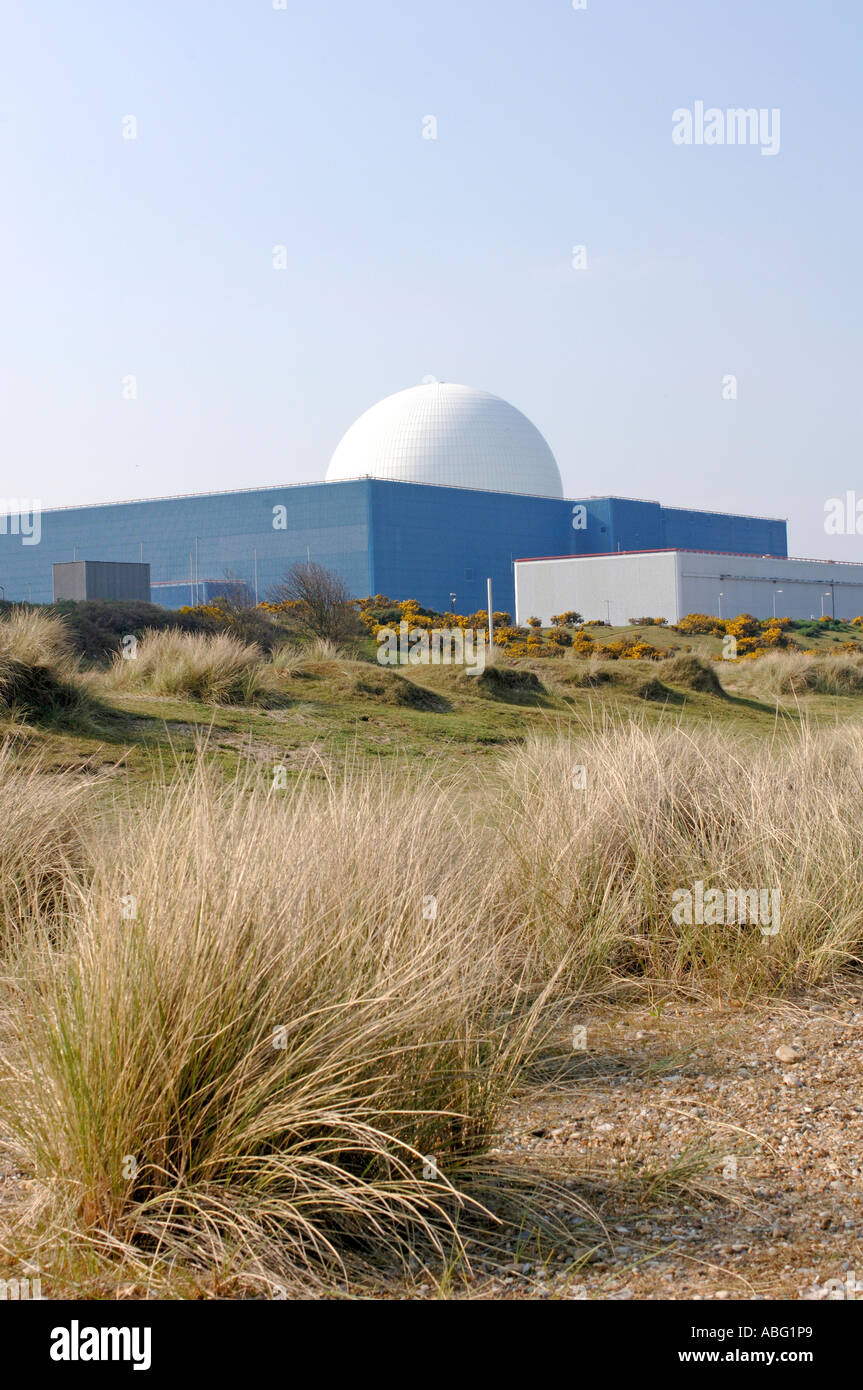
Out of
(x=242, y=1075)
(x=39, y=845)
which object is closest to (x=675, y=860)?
(x=39, y=845)

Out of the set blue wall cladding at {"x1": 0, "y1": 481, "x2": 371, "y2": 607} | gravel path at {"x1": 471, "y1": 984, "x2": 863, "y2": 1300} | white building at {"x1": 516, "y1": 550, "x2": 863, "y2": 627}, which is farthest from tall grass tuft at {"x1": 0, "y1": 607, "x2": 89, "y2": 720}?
blue wall cladding at {"x1": 0, "y1": 481, "x2": 371, "y2": 607}

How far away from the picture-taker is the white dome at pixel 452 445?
6912 cm

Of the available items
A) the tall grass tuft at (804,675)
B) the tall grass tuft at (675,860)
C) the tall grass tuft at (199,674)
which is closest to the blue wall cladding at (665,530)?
the tall grass tuft at (804,675)

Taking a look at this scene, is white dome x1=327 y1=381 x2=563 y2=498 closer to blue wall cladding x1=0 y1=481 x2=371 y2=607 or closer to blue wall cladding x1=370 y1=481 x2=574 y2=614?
blue wall cladding x1=370 y1=481 x2=574 y2=614

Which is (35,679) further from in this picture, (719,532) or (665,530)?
(719,532)

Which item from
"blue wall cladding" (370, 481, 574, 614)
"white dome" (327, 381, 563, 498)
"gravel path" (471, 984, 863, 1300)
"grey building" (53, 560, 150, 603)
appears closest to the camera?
"gravel path" (471, 984, 863, 1300)

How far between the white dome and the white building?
10057mm

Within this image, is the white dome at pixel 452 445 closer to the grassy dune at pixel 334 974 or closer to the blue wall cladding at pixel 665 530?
the blue wall cladding at pixel 665 530

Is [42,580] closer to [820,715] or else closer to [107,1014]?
[820,715]

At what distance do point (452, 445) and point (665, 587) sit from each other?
18.1 m

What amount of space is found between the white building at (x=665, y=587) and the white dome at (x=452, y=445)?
10057mm

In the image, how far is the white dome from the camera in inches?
2721

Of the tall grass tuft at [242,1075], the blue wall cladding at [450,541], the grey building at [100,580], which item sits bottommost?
the tall grass tuft at [242,1075]
